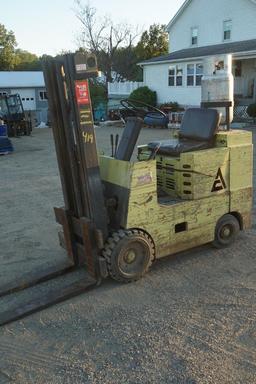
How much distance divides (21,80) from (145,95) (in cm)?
1443

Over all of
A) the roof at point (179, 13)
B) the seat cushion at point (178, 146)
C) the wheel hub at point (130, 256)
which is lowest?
the wheel hub at point (130, 256)

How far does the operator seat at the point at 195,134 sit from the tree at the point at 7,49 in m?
56.6

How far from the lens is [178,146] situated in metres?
4.97

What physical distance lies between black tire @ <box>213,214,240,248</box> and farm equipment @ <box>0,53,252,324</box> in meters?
0.01

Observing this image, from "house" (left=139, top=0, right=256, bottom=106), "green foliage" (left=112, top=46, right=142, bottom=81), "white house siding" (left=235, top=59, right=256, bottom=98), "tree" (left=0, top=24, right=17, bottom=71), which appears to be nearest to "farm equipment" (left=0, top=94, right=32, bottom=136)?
"house" (left=139, top=0, right=256, bottom=106)

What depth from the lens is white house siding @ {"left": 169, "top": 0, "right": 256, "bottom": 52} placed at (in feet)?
81.2

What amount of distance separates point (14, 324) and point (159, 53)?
39.5 metres

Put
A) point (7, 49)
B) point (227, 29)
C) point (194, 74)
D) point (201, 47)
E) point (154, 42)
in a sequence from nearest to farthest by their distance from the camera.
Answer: point (194, 74) < point (227, 29) < point (201, 47) < point (154, 42) < point (7, 49)

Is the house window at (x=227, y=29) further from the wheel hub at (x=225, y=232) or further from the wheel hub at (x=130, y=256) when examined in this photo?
the wheel hub at (x=130, y=256)

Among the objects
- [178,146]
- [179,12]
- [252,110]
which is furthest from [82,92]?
[179,12]

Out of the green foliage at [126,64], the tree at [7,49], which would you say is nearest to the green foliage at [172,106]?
the green foliage at [126,64]

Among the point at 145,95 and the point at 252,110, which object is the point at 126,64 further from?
the point at 252,110

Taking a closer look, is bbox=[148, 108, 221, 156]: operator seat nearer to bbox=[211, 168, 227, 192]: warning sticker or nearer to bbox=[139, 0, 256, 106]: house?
bbox=[211, 168, 227, 192]: warning sticker

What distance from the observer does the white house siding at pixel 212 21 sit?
24750 mm
